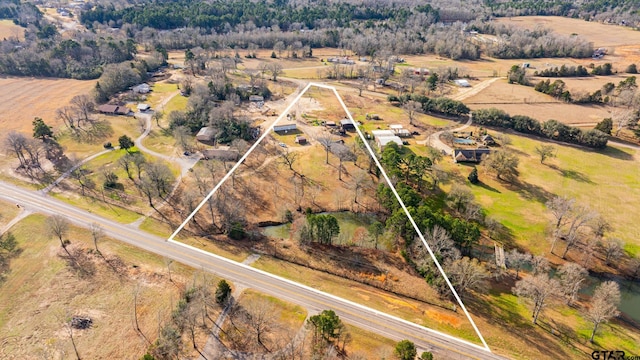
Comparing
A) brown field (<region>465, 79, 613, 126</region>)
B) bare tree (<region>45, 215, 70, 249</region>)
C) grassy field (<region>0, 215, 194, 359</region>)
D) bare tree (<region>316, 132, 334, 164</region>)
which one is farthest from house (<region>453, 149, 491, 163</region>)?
bare tree (<region>45, 215, 70, 249</region>)

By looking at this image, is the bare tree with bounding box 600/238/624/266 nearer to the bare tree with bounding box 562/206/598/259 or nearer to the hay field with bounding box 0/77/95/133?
the bare tree with bounding box 562/206/598/259

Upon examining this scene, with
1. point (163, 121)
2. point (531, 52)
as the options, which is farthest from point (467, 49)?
point (163, 121)

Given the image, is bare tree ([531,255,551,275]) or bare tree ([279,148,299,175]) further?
bare tree ([279,148,299,175])

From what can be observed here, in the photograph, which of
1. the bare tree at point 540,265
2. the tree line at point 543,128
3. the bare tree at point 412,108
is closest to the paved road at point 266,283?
the bare tree at point 540,265

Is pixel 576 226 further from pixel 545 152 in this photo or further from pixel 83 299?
pixel 83 299

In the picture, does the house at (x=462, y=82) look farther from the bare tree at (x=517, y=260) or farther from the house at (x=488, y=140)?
the bare tree at (x=517, y=260)

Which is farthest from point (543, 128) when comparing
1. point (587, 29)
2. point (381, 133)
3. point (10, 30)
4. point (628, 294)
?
point (10, 30)

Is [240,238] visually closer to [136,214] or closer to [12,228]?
[136,214]
